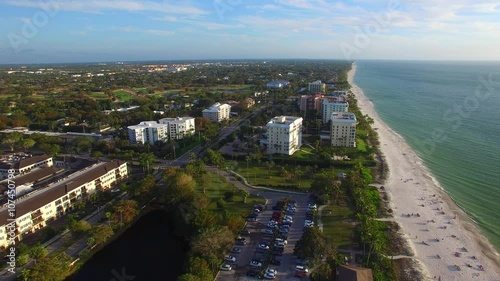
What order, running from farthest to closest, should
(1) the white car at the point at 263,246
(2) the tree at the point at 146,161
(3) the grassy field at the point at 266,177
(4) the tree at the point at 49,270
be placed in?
(2) the tree at the point at 146,161
(3) the grassy field at the point at 266,177
(1) the white car at the point at 263,246
(4) the tree at the point at 49,270

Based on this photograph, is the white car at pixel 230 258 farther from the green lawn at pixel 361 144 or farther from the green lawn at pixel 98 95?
the green lawn at pixel 98 95

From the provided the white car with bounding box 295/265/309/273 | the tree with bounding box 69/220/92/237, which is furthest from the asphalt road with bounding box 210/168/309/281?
the tree with bounding box 69/220/92/237

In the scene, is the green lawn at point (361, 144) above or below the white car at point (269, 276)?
above

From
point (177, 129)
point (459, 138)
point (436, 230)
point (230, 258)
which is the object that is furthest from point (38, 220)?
point (459, 138)

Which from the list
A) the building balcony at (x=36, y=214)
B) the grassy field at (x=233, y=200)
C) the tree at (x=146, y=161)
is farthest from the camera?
the tree at (x=146, y=161)

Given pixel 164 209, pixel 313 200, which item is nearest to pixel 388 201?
pixel 313 200

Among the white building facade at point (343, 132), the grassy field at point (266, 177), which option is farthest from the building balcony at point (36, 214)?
the white building facade at point (343, 132)

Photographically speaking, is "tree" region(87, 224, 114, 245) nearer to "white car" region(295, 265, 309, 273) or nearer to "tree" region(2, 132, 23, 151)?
"white car" region(295, 265, 309, 273)
